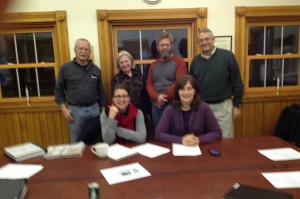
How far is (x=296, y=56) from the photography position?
347 centimetres

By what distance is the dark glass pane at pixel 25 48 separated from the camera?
127 inches

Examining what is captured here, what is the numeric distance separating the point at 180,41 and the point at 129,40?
2.01 ft

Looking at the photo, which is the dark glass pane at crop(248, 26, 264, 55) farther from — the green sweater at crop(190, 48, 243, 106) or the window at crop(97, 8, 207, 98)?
the green sweater at crop(190, 48, 243, 106)

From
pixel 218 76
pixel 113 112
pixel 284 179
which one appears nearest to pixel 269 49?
pixel 218 76

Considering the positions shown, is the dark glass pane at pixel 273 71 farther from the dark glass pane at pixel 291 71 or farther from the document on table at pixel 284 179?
the document on table at pixel 284 179

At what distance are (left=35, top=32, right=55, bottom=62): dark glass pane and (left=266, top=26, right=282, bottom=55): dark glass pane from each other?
8.55 ft

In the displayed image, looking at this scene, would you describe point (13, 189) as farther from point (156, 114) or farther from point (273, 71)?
point (273, 71)

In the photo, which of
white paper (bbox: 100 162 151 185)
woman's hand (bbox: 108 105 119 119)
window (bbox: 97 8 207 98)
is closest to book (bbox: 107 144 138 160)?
white paper (bbox: 100 162 151 185)

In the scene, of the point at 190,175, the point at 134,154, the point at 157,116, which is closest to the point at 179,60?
the point at 157,116

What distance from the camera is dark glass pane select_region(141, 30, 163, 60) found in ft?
10.9

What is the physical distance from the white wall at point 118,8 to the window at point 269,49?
100 millimetres

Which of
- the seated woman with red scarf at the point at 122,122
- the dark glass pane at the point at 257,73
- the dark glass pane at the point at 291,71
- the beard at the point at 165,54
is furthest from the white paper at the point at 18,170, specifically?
the dark glass pane at the point at 291,71

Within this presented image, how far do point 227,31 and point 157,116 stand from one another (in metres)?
1.32

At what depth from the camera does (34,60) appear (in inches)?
129
